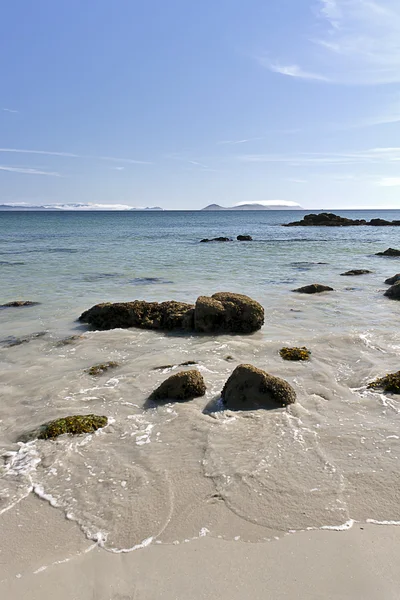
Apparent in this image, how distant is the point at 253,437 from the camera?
511 centimetres

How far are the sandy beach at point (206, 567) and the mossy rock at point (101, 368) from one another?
12.3 feet

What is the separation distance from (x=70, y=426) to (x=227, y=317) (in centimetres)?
512

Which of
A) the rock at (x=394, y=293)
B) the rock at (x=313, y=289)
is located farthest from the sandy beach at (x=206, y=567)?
the rock at (x=313, y=289)

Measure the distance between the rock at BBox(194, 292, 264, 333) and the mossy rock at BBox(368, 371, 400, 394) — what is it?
356cm

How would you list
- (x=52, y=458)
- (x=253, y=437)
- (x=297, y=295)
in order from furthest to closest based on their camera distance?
(x=297, y=295)
(x=253, y=437)
(x=52, y=458)

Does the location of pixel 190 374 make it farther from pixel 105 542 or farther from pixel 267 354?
pixel 105 542

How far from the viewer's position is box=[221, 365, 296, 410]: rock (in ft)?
19.3

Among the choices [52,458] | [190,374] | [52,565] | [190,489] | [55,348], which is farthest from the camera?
[55,348]

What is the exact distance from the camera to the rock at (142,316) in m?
10.2

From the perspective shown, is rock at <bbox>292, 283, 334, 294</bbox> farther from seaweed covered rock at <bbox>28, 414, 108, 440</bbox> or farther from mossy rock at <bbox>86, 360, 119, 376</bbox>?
seaweed covered rock at <bbox>28, 414, 108, 440</bbox>

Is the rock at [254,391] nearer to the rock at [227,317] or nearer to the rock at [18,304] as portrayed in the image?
the rock at [227,317]

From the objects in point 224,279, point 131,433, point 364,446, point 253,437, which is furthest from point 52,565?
point 224,279

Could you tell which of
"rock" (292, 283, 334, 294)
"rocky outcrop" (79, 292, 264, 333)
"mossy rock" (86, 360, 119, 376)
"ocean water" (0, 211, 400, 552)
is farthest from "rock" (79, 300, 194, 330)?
"rock" (292, 283, 334, 294)

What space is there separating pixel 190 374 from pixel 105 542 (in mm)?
3101
